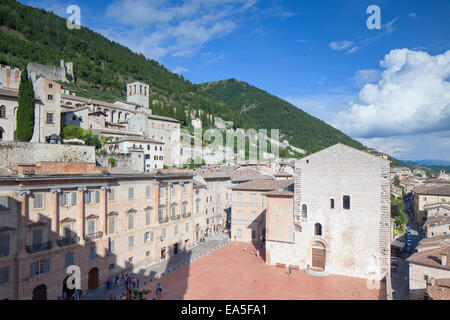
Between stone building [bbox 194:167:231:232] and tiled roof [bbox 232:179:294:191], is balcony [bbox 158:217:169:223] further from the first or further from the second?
tiled roof [bbox 232:179:294:191]

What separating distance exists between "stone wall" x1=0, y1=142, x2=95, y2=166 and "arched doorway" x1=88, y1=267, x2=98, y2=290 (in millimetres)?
15416

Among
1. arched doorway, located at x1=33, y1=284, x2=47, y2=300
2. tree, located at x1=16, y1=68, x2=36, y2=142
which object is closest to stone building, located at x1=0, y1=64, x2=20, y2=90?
tree, located at x1=16, y1=68, x2=36, y2=142

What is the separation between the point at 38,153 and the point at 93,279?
56.0 ft

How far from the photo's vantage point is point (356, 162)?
31.0 meters

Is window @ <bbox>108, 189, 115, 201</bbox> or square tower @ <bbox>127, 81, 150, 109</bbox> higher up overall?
square tower @ <bbox>127, 81, 150, 109</bbox>

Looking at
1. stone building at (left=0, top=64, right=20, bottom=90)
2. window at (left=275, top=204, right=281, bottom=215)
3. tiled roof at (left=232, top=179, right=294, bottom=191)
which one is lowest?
window at (left=275, top=204, right=281, bottom=215)

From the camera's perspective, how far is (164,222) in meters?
36.5

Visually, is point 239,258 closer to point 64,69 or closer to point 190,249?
point 190,249

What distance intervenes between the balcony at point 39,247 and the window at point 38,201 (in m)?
2.86

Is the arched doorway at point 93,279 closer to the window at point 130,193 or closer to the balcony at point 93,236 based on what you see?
the balcony at point 93,236

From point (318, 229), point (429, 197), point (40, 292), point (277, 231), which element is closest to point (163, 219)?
point (277, 231)

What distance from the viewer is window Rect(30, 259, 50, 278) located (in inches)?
897

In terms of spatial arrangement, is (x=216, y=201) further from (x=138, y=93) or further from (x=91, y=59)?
(x=91, y=59)

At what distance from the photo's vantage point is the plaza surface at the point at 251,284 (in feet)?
85.3
